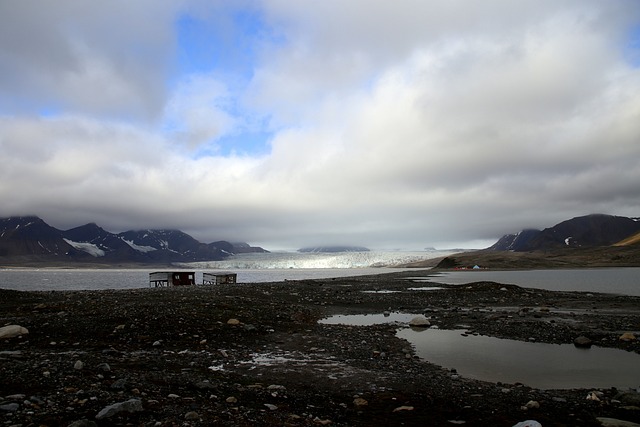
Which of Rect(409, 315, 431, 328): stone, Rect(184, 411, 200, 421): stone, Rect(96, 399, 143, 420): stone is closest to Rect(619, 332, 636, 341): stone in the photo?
Rect(409, 315, 431, 328): stone

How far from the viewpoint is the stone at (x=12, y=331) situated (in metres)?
14.3

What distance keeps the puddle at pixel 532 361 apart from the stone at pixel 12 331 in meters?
14.7

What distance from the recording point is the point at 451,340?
18.0 m

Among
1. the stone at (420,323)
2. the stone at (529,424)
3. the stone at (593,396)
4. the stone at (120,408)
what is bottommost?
the stone at (420,323)

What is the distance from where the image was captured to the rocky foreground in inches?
297

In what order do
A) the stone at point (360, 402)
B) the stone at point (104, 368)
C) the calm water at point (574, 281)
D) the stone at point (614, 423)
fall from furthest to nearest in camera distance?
the calm water at point (574, 281) < the stone at point (104, 368) < the stone at point (360, 402) < the stone at point (614, 423)

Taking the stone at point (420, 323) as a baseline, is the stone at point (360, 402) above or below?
above

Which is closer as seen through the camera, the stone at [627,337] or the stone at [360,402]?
the stone at [360,402]

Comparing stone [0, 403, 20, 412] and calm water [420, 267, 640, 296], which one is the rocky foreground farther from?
calm water [420, 267, 640, 296]

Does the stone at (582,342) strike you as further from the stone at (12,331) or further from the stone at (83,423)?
the stone at (12,331)

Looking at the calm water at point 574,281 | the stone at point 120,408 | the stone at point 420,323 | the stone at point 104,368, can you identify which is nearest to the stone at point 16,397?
the stone at point 120,408

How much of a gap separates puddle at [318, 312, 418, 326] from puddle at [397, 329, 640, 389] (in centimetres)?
547

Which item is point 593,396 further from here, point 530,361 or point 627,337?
point 627,337

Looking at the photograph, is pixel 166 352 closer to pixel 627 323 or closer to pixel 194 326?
pixel 194 326
